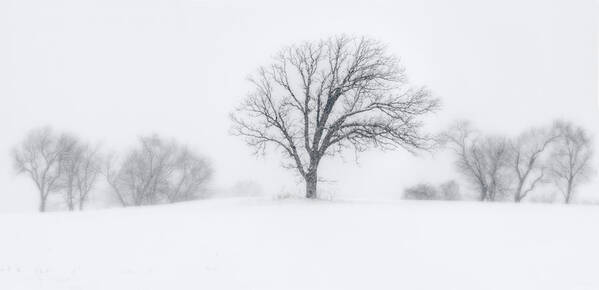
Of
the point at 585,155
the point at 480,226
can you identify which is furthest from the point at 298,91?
the point at 585,155

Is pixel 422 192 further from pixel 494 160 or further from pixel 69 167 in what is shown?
pixel 69 167

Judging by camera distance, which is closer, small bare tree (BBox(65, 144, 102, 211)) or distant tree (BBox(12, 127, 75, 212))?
distant tree (BBox(12, 127, 75, 212))

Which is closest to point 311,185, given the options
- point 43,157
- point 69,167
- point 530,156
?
point 530,156

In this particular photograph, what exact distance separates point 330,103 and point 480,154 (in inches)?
1265

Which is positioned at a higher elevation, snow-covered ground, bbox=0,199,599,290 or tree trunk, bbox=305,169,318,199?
tree trunk, bbox=305,169,318,199

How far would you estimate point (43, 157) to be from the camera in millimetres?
57625

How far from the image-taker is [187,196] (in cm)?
6994

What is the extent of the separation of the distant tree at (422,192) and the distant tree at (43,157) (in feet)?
145

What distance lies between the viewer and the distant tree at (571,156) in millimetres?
53094

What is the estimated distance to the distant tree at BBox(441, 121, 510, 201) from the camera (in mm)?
54406

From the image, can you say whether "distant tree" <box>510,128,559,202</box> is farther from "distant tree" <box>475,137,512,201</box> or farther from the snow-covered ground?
the snow-covered ground

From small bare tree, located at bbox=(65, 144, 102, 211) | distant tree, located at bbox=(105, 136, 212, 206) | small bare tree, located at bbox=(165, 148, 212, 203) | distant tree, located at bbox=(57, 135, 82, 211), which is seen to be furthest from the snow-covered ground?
small bare tree, located at bbox=(165, 148, 212, 203)

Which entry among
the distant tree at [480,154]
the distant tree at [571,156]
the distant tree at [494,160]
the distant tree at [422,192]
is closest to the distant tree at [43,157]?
the distant tree at [422,192]

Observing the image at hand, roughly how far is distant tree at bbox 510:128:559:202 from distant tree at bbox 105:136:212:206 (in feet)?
143
